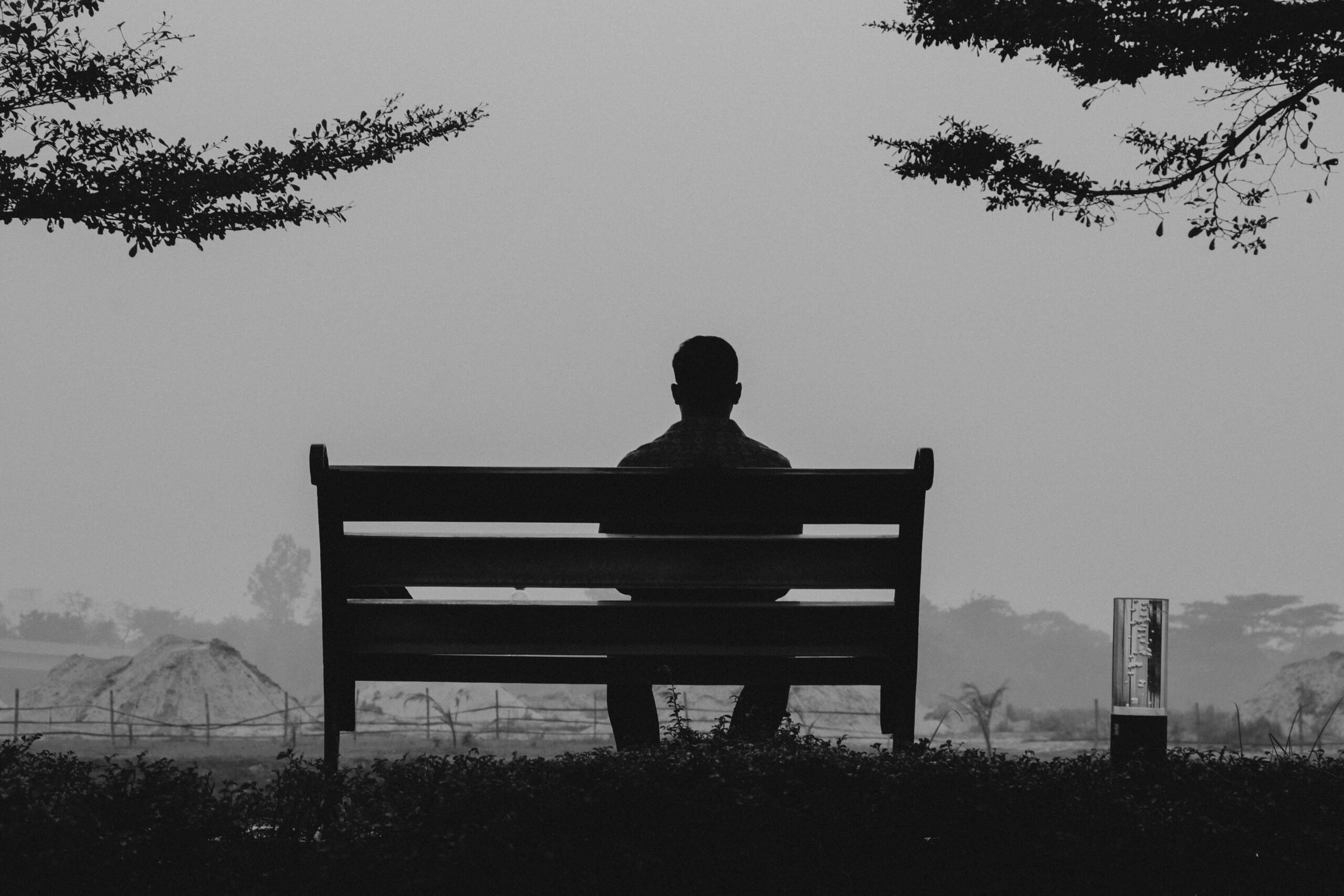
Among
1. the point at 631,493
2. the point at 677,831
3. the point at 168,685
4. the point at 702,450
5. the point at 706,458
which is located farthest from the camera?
the point at 168,685

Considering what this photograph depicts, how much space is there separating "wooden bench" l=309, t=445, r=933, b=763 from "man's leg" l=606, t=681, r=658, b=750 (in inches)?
12.9

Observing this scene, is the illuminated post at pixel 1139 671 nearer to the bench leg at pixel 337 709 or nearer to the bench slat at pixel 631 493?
A: the bench slat at pixel 631 493

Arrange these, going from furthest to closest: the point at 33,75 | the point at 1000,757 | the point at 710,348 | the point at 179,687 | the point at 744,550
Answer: the point at 179,687
the point at 33,75
the point at 710,348
the point at 744,550
the point at 1000,757

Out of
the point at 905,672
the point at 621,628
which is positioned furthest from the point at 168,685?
the point at 905,672

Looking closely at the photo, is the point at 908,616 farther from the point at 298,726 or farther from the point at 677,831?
the point at 298,726

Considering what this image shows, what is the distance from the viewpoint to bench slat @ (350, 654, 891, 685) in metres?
4.09

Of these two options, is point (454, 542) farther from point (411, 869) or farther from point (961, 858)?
point (961, 858)

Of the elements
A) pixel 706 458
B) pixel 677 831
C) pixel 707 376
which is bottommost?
pixel 677 831

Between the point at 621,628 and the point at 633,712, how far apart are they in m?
0.41

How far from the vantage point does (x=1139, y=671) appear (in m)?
3.96

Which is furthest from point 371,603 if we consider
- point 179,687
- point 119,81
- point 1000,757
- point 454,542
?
point 179,687

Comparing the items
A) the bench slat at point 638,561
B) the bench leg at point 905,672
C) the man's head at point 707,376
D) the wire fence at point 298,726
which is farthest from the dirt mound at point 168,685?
the bench leg at point 905,672

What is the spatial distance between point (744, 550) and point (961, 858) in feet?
4.29

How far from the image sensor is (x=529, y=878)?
2922 mm
